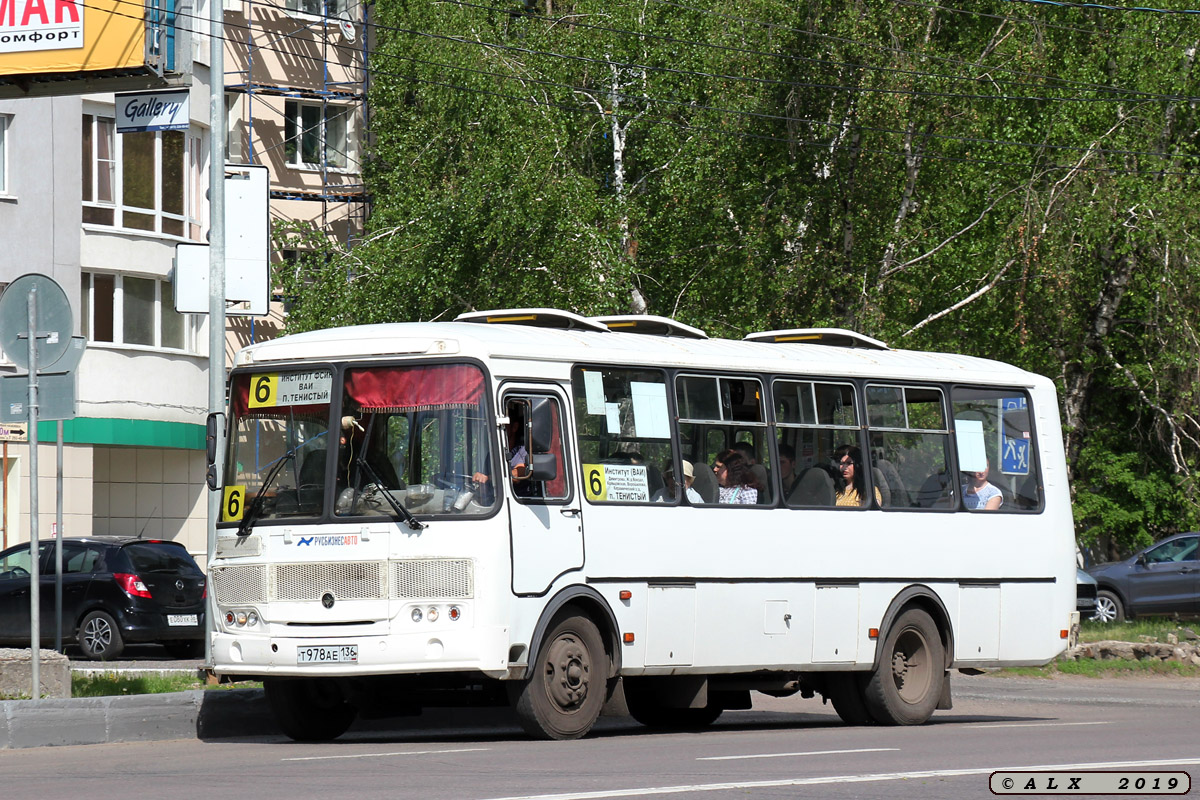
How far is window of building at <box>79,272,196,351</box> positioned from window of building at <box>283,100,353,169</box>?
10.7m

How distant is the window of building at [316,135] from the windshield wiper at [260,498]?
36.7 meters

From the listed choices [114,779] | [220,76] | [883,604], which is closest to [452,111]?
[220,76]

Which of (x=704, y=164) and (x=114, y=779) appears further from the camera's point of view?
(x=704, y=164)

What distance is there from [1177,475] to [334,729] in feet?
80.0

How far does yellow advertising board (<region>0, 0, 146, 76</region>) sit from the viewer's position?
1747 centimetres

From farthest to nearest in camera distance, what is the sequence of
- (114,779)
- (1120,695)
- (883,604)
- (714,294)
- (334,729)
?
(714,294), (1120,695), (883,604), (334,729), (114,779)

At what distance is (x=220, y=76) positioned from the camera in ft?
62.7

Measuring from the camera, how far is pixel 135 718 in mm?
13938

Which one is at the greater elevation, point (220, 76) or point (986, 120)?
point (986, 120)

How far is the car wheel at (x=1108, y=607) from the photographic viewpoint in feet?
111

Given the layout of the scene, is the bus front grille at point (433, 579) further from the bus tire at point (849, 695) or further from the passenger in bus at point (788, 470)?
the bus tire at point (849, 695)

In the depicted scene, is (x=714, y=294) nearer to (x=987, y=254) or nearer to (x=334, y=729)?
(x=987, y=254)

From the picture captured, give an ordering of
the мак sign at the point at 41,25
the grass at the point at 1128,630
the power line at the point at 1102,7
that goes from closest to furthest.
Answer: the мак sign at the point at 41,25
the grass at the point at 1128,630
the power line at the point at 1102,7

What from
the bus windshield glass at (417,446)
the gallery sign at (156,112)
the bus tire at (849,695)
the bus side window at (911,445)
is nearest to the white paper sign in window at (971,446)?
the bus side window at (911,445)
